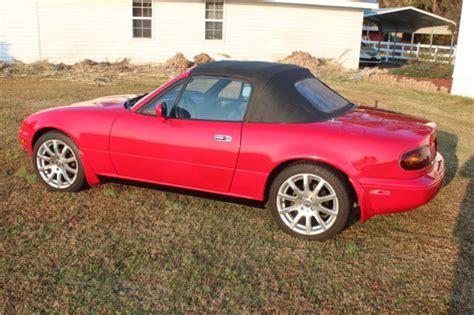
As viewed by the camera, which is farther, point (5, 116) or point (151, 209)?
point (5, 116)

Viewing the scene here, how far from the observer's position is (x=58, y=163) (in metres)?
5.21

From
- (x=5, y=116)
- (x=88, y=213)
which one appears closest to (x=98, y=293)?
(x=88, y=213)

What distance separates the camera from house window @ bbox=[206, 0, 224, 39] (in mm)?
20281

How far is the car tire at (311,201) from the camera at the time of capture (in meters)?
4.11

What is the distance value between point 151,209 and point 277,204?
1.34 meters

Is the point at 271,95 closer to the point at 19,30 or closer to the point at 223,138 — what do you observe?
the point at 223,138

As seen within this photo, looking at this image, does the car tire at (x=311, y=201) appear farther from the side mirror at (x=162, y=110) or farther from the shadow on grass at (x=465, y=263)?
the side mirror at (x=162, y=110)

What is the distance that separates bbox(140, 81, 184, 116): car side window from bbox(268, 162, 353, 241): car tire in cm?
134

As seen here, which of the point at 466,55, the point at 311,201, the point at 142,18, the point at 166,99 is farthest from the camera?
the point at 142,18

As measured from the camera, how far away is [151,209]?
4883 millimetres

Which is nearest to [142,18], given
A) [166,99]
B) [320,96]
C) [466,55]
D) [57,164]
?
[466,55]

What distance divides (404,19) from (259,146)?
91.5 ft

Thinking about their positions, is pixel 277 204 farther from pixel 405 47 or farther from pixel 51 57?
pixel 405 47

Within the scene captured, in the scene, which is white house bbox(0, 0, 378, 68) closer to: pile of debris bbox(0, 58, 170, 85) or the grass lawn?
pile of debris bbox(0, 58, 170, 85)
